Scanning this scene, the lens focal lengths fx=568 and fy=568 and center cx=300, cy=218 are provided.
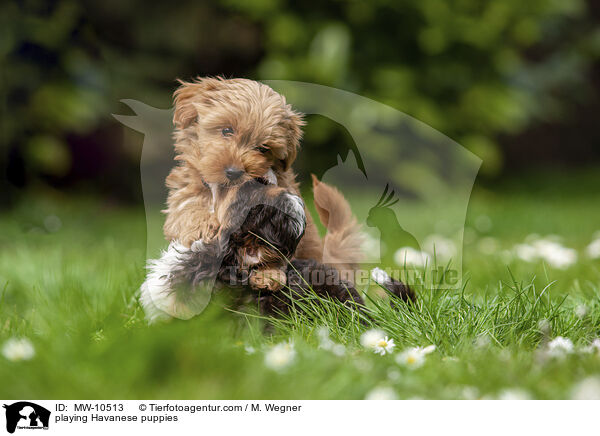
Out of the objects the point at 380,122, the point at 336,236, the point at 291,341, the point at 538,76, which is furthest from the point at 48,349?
the point at 538,76

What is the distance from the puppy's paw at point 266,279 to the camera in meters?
1.34

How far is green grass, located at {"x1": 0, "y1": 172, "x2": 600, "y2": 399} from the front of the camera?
3.64 feet

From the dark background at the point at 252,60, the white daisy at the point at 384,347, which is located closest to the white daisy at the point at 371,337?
the white daisy at the point at 384,347

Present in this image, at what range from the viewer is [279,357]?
1.21 meters

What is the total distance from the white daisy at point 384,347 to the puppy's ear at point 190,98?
0.70 m

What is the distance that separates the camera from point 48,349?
47.6 inches

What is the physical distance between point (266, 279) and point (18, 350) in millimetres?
567

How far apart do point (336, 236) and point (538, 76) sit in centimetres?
459

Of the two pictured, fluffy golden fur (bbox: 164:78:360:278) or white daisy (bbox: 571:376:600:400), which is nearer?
white daisy (bbox: 571:376:600:400)

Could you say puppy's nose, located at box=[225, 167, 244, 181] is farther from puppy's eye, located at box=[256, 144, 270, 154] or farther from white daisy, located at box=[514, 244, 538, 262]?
white daisy, located at box=[514, 244, 538, 262]

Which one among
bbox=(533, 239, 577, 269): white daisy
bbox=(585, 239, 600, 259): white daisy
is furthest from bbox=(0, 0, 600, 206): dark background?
bbox=(585, 239, 600, 259): white daisy

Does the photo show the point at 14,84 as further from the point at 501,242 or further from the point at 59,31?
the point at 501,242
